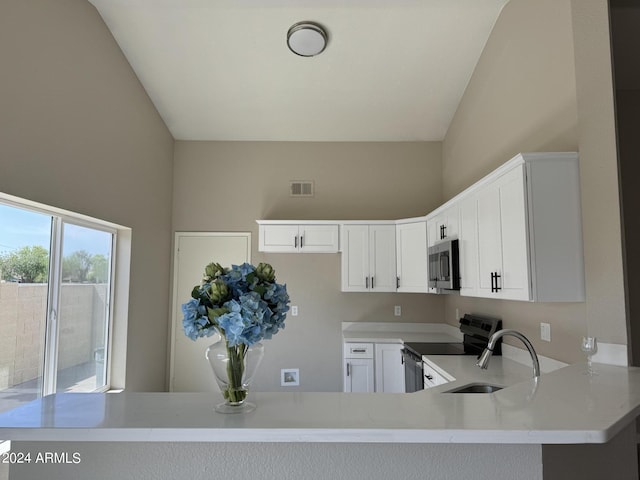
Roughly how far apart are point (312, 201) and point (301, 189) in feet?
0.69

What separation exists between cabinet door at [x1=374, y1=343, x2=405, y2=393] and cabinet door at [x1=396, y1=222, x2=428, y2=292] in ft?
2.18

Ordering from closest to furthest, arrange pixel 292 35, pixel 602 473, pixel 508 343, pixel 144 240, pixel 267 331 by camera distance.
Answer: pixel 267 331, pixel 602 473, pixel 508 343, pixel 292 35, pixel 144 240

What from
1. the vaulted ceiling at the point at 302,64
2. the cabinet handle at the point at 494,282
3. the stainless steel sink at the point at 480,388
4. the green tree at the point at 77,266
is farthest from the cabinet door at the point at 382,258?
the green tree at the point at 77,266

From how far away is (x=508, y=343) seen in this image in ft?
10.2

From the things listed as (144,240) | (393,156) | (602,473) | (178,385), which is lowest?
(178,385)

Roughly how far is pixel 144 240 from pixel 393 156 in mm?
3143

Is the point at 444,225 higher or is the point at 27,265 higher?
the point at 444,225

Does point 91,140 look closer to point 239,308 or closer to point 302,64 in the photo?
point 302,64

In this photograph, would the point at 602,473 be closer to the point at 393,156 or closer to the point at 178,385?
the point at 393,156

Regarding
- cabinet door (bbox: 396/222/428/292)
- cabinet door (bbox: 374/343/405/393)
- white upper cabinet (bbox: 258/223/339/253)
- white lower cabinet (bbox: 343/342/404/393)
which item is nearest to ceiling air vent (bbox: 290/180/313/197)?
white upper cabinet (bbox: 258/223/339/253)

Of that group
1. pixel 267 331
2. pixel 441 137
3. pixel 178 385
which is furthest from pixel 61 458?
pixel 441 137

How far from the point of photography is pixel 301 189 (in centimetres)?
496

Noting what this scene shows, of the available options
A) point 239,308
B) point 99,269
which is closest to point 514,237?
point 239,308

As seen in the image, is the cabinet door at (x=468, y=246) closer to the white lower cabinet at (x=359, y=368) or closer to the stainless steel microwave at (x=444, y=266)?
the stainless steel microwave at (x=444, y=266)
